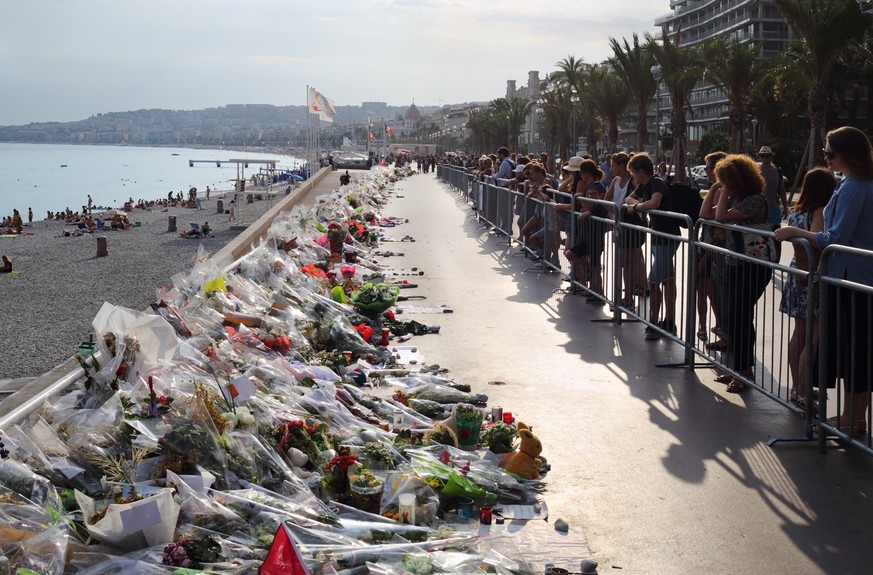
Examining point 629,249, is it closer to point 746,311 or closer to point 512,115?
point 746,311

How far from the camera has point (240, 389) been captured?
5.67 meters

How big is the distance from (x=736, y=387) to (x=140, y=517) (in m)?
5.22

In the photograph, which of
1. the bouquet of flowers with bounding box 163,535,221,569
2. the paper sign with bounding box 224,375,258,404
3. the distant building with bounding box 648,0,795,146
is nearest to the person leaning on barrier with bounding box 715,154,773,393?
the paper sign with bounding box 224,375,258,404

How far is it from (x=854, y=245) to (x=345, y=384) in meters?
3.56

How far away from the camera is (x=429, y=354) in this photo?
375 inches

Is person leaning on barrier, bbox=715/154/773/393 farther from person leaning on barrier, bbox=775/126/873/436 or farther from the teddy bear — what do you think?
the teddy bear

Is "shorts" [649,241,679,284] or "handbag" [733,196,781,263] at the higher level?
"handbag" [733,196,781,263]

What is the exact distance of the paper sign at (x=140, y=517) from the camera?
4082 millimetres

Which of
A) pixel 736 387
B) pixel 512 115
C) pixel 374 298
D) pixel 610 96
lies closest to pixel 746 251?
pixel 736 387

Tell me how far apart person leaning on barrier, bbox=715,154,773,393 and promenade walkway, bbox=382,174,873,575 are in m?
0.31

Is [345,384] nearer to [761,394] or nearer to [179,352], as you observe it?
[179,352]

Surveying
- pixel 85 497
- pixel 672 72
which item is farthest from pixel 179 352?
pixel 672 72

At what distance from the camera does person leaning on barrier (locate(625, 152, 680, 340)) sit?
9.58 m

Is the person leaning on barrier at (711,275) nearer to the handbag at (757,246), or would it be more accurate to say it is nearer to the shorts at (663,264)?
the handbag at (757,246)
